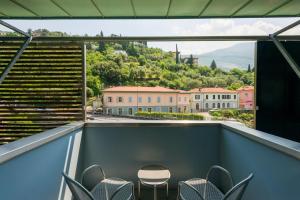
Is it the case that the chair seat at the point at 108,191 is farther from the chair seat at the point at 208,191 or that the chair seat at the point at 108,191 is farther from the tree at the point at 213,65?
the tree at the point at 213,65

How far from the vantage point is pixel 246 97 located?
4020 millimetres

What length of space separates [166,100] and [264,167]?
177cm

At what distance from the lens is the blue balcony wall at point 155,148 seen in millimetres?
3707

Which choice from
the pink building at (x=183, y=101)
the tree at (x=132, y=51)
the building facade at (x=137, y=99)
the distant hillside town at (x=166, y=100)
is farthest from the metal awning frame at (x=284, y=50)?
the tree at (x=132, y=51)

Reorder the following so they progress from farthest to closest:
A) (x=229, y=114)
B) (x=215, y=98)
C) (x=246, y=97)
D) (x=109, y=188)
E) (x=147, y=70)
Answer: (x=246, y=97) → (x=147, y=70) → (x=229, y=114) → (x=215, y=98) → (x=109, y=188)

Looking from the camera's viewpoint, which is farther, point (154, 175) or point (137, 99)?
point (137, 99)

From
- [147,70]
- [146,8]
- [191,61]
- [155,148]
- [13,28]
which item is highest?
[146,8]

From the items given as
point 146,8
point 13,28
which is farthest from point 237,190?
point 13,28

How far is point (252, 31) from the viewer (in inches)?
147

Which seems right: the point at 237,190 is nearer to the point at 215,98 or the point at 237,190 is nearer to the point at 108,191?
the point at 108,191

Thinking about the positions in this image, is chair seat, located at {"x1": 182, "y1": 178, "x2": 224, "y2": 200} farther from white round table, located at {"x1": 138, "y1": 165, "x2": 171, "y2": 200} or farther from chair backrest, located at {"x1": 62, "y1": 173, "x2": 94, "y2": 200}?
chair backrest, located at {"x1": 62, "y1": 173, "x2": 94, "y2": 200}

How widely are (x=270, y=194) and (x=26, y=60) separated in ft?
12.3

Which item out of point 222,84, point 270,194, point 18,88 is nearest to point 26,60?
point 18,88

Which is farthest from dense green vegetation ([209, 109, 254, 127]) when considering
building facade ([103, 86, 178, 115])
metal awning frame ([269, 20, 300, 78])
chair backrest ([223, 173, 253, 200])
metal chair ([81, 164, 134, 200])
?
chair backrest ([223, 173, 253, 200])
